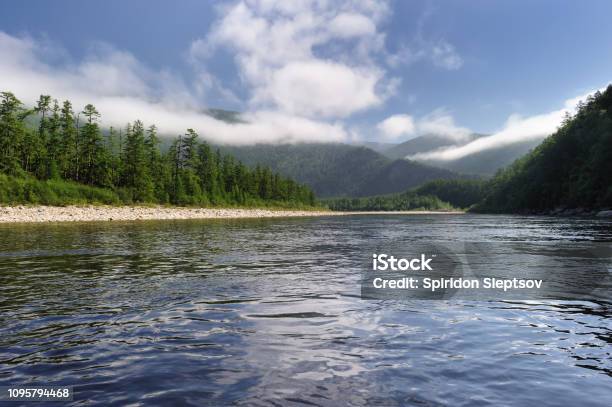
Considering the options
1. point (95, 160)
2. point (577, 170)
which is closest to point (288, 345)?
point (95, 160)

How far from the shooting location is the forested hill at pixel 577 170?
10062cm

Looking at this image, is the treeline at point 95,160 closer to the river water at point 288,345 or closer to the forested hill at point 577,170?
the river water at point 288,345

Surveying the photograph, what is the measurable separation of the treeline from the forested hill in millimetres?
96257

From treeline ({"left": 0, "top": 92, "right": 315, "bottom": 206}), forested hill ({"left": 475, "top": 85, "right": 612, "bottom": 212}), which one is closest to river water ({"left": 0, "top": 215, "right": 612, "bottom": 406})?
treeline ({"left": 0, "top": 92, "right": 315, "bottom": 206})

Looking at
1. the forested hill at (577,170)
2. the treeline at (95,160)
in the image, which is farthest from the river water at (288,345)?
the forested hill at (577,170)

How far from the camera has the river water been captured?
617cm

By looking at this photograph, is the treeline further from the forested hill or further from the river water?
the forested hill

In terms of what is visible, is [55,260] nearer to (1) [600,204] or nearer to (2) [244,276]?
(2) [244,276]

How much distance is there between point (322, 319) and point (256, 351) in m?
2.71

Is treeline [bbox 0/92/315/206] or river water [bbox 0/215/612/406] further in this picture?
treeline [bbox 0/92/315/206]

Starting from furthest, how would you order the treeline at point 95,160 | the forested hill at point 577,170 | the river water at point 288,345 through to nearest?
1. the forested hill at point 577,170
2. the treeline at point 95,160
3. the river water at point 288,345

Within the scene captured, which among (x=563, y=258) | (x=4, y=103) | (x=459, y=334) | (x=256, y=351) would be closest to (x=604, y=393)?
(x=459, y=334)

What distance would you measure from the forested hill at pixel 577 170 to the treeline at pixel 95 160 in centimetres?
9626

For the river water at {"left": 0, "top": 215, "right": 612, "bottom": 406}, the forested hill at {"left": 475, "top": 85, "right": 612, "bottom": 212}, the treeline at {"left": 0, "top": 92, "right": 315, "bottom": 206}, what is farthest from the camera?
the forested hill at {"left": 475, "top": 85, "right": 612, "bottom": 212}
